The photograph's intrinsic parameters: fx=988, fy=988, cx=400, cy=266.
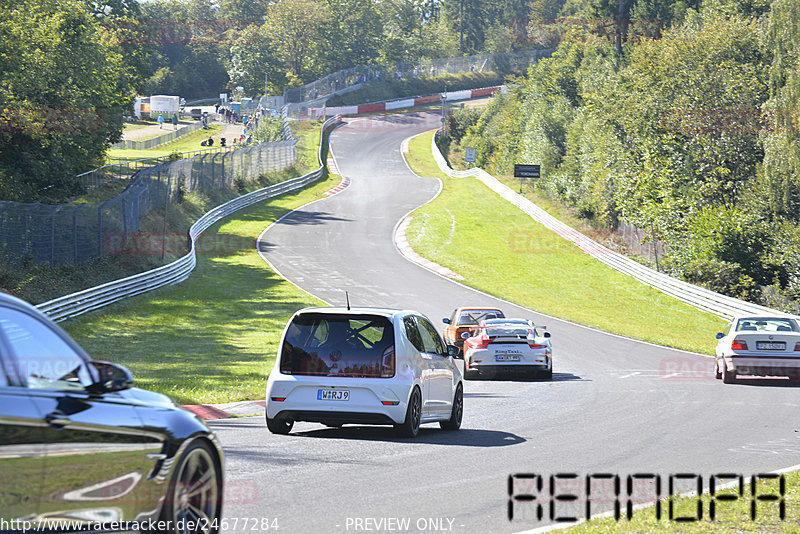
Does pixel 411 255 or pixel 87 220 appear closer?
pixel 87 220

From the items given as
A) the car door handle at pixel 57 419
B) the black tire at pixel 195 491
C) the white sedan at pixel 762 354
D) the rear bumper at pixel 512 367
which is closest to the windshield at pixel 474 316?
the rear bumper at pixel 512 367

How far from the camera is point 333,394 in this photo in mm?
12078

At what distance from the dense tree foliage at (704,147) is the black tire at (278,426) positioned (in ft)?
123

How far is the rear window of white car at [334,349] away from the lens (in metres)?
12.2

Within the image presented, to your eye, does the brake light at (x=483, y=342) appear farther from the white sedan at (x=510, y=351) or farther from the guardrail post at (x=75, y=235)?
the guardrail post at (x=75, y=235)

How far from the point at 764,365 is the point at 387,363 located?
12609 millimetres

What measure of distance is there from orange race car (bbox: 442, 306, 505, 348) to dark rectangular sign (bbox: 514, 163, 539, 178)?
137ft

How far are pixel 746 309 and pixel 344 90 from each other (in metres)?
87.9

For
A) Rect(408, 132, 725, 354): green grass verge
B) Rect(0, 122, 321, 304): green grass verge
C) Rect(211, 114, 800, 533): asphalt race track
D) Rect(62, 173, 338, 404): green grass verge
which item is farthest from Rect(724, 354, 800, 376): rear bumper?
Rect(0, 122, 321, 304): green grass verge

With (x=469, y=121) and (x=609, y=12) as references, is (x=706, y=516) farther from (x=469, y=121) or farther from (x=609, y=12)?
(x=469, y=121)

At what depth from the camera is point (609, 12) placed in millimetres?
83812

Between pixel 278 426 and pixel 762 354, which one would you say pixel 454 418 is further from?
pixel 762 354

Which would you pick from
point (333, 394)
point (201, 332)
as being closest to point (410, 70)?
point (201, 332)

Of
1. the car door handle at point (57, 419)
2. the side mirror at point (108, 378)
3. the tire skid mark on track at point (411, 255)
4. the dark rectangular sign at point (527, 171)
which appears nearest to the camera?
the car door handle at point (57, 419)
